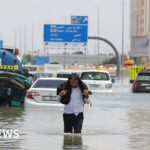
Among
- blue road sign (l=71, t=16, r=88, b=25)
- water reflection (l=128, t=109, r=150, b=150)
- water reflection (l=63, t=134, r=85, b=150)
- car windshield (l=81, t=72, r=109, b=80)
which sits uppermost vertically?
blue road sign (l=71, t=16, r=88, b=25)

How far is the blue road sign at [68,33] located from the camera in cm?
6869

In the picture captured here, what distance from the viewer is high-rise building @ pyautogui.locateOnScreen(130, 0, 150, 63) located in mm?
172625

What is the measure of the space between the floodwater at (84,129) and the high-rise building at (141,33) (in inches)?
5436

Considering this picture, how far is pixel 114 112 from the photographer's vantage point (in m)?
29.2

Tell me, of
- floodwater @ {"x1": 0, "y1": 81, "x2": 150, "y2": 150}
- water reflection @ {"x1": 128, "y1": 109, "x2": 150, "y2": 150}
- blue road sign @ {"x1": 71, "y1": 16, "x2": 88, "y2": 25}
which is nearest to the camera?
floodwater @ {"x1": 0, "y1": 81, "x2": 150, "y2": 150}

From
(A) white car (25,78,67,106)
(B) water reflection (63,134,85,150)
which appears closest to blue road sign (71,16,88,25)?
(A) white car (25,78,67,106)

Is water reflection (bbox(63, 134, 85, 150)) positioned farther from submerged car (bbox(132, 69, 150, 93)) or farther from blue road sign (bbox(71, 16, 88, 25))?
blue road sign (bbox(71, 16, 88, 25))

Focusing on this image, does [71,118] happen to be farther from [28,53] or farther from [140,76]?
[28,53]

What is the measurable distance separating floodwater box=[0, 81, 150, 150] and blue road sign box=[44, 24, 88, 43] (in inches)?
1439

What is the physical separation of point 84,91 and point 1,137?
2.49 metres

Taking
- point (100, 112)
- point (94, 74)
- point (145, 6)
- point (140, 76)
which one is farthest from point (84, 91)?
point (145, 6)

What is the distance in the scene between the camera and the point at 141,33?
191625 mm

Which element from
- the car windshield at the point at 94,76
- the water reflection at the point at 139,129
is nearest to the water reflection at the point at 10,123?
the water reflection at the point at 139,129

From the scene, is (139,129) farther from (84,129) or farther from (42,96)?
(42,96)
